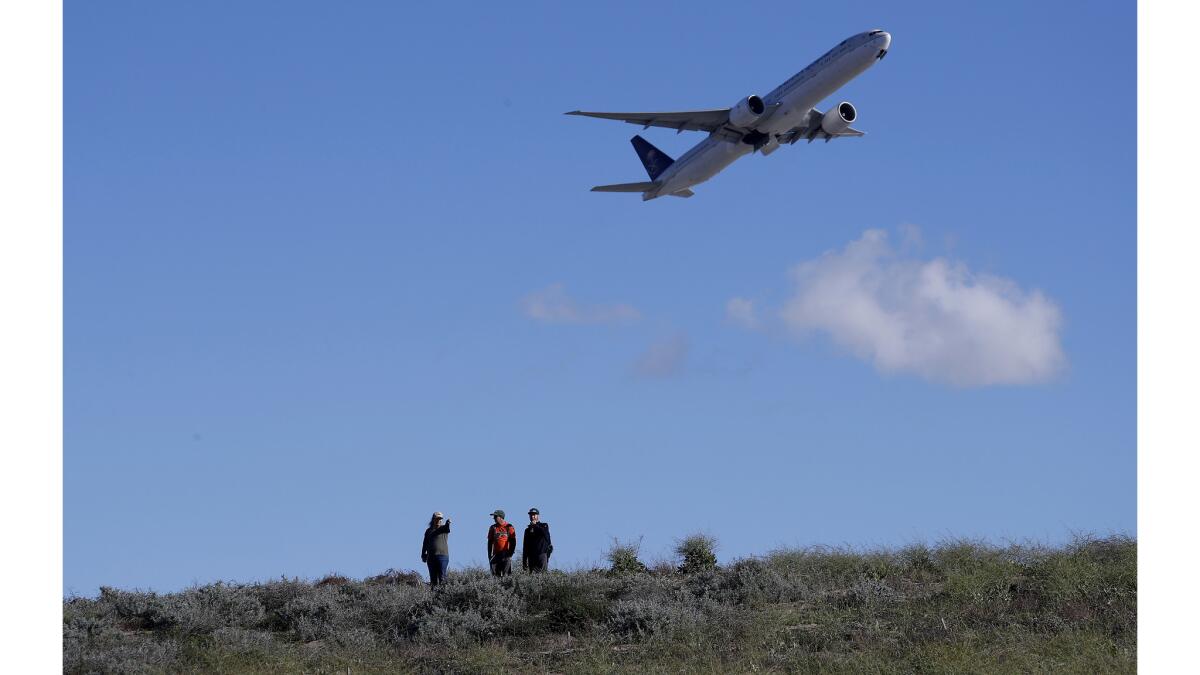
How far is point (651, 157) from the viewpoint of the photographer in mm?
46031

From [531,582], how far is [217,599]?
4.80m

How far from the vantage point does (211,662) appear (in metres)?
15.0

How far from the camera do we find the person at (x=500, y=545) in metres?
19.0

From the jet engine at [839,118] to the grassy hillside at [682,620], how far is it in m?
21.1

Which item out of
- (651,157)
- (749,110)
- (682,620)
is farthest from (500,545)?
(651,157)

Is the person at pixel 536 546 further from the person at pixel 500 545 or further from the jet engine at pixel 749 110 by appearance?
the jet engine at pixel 749 110

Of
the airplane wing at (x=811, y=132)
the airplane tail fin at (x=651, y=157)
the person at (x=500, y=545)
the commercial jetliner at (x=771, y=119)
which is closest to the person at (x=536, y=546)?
the person at (x=500, y=545)

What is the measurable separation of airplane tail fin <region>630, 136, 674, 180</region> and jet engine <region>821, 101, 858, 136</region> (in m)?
8.09

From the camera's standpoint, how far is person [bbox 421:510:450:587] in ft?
61.5

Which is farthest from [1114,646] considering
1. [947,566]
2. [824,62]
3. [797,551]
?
[824,62]

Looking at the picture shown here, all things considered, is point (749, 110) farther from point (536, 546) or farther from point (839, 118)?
point (536, 546)

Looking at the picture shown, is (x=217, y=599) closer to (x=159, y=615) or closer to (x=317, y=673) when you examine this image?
(x=159, y=615)

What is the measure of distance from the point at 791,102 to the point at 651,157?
1166 cm

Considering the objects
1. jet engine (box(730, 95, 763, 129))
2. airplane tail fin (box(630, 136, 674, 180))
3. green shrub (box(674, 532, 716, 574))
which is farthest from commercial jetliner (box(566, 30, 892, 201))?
green shrub (box(674, 532, 716, 574))
